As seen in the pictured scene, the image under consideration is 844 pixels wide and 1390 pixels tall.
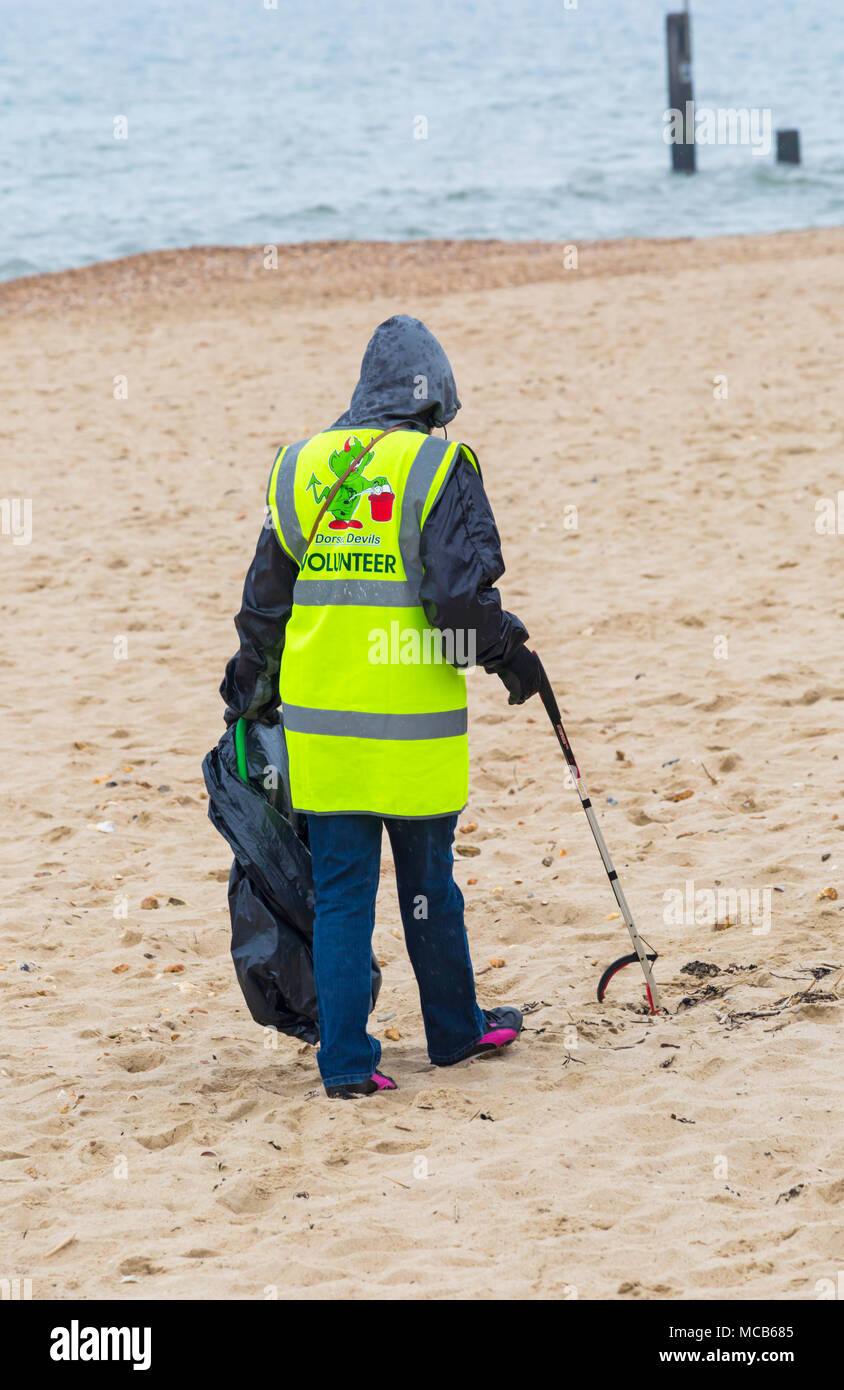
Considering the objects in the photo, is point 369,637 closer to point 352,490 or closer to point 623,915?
point 352,490

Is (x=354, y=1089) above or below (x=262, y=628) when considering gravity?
below

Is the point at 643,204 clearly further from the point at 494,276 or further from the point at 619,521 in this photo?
the point at 619,521

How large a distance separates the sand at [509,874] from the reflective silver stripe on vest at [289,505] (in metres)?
1.35

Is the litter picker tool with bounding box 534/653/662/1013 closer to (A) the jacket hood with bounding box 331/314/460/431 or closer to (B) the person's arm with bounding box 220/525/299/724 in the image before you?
(B) the person's arm with bounding box 220/525/299/724

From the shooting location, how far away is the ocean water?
24094 millimetres

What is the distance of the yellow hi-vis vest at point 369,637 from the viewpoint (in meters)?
3.35

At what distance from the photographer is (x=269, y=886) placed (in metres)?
A: 3.77

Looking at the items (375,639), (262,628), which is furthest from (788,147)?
(375,639)

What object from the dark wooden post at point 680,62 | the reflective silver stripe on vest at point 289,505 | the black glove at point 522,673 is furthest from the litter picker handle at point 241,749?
the dark wooden post at point 680,62

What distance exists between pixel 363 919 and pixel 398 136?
3628cm

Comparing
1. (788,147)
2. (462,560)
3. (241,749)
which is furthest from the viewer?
(788,147)

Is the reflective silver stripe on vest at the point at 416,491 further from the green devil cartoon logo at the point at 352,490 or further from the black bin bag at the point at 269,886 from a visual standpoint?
the black bin bag at the point at 269,886

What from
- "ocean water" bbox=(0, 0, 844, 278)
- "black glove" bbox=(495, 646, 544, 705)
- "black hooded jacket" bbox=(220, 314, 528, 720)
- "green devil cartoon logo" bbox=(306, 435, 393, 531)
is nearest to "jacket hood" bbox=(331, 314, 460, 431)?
"black hooded jacket" bbox=(220, 314, 528, 720)
